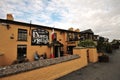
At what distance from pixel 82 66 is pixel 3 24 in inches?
402

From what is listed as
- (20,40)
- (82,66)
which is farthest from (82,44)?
(20,40)

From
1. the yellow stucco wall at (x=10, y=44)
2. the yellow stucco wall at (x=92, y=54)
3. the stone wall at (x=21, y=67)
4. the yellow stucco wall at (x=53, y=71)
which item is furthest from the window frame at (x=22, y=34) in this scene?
the yellow stucco wall at (x=92, y=54)

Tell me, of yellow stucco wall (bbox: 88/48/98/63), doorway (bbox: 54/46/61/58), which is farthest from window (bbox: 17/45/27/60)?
yellow stucco wall (bbox: 88/48/98/63)

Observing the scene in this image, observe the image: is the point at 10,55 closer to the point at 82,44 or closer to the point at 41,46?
the point at 41,46

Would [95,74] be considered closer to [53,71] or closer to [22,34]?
[53,71]

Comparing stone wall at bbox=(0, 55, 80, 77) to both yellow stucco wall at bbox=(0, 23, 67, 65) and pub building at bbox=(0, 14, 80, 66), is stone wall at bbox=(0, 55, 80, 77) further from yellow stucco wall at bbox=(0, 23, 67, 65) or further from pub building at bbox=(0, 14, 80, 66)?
yellow stucco wall at bbox=(0, 23, 67, 65)

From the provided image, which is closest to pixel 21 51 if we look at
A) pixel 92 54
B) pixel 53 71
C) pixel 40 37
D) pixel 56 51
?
pixel 40 37

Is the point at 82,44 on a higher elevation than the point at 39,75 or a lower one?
higher

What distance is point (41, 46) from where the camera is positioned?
1628 cm

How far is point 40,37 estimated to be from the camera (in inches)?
642

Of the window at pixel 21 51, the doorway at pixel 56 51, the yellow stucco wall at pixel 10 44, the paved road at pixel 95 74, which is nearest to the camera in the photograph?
the paved road at pixel 95 74

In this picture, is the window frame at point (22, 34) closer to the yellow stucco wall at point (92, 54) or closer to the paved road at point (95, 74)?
the paved road at point (95, 74)

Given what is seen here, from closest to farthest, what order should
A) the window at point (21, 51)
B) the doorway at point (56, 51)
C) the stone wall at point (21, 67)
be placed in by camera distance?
the stone wall at point (21, 67), the window at point (21, 51), the doorway at point (56, 51)

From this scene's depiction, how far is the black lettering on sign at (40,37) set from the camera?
15466 mm
